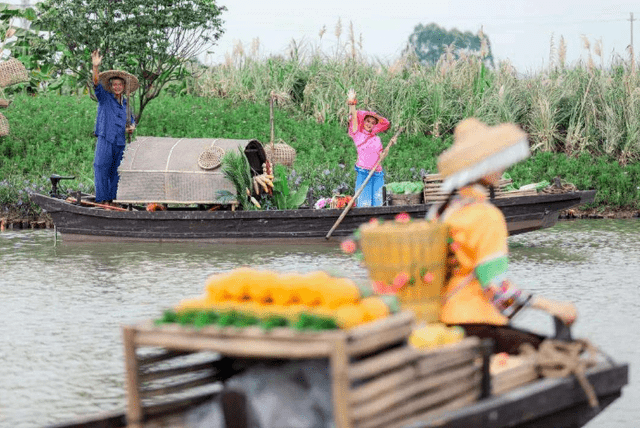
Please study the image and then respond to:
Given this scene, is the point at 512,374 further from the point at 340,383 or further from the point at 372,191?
the point at 372,191

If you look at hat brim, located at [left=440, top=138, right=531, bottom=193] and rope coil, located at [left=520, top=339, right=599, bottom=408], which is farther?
hat brim, located at [left=440, top=138, right=531, bottom=193]

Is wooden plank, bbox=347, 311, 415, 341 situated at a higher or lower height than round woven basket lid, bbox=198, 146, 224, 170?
lower

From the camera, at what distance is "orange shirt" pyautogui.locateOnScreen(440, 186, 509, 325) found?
5020 mm

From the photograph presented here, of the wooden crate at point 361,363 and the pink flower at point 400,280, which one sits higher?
the pink flower at point 400,280

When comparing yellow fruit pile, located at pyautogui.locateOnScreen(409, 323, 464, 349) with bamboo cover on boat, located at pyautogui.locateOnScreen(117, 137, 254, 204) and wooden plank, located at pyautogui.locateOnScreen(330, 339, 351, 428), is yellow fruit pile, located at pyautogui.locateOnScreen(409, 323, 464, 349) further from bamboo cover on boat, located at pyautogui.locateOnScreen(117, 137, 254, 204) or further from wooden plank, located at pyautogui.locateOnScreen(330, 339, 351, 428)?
bamboo cover on boat, located at pyautogui.locateOnScreen(117, 137, 254, 204)

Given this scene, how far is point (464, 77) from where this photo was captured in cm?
2523

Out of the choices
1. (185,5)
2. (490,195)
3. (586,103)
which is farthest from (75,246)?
(586,103)

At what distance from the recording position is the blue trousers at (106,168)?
16734 mm

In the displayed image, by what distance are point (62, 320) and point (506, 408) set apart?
6456 mm

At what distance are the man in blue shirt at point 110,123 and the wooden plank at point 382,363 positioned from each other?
42.5 feet

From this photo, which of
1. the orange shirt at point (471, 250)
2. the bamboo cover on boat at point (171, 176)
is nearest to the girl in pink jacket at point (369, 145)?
the bamboo cover on boat at point (171, 176)

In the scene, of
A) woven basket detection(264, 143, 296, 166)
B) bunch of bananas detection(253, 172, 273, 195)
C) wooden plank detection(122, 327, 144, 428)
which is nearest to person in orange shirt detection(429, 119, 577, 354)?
wooden plank detection(122, 327, 144, 428)

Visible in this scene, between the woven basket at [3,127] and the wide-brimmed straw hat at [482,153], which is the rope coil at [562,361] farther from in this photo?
the woven basket at [3,127]

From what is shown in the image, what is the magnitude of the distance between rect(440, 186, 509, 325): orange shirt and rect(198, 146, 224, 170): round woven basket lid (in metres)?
10.6
